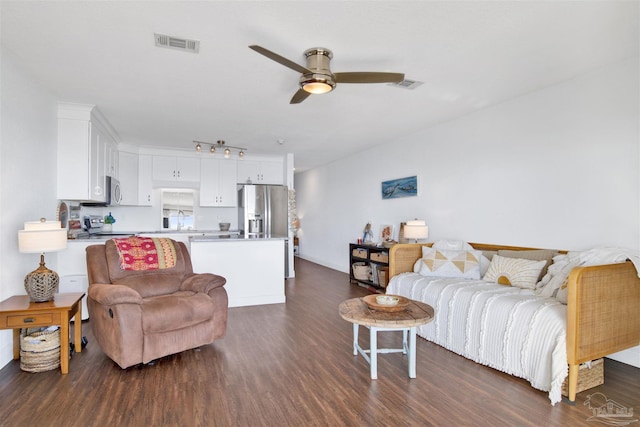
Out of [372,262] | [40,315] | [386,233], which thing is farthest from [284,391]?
[386,233]

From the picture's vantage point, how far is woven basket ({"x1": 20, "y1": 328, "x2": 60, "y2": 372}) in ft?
8.55

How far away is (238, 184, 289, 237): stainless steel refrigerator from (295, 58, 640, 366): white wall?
83.8 inches

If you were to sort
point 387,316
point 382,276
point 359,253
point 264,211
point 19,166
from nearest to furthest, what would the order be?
point 387,316, point 19,166, point 382,276, point 359,253, point 264,211

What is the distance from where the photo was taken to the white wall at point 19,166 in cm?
276

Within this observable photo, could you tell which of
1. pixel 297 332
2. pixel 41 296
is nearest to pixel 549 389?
pixel 297 332

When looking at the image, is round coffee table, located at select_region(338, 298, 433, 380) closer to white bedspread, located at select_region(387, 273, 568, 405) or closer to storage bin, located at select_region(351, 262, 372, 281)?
white bedspread, located at select_region(387, 273, 568, 405)

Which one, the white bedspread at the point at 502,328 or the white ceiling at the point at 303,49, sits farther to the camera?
the white bedspread at the point at 502,328

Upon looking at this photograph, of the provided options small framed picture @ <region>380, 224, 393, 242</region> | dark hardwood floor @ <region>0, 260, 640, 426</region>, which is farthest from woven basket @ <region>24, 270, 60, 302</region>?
small framed picture @ <region>380, 224, 393, 242</region>

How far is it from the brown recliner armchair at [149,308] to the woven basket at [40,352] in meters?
0.30

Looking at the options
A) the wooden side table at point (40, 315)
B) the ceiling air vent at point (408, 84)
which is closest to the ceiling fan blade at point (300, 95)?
Result: the ceiling air vent at point (408, 84)

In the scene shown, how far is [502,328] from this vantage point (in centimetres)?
266

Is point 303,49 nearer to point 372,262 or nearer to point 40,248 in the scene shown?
point 40,248

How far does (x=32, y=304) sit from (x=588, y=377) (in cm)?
407

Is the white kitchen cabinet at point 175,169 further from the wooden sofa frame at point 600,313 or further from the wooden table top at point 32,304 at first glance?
the wooden sofa frame at point 600,313
